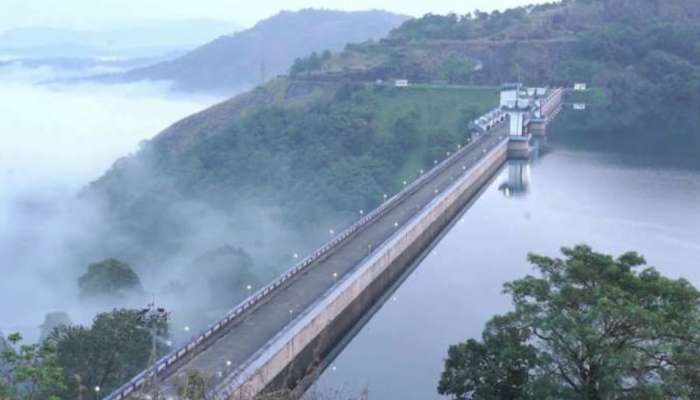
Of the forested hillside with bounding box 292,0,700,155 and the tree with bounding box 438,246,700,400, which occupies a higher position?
the forested hillside with bounding box 292,0,700,155

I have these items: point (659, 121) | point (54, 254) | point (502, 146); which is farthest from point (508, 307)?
point (659, 121)

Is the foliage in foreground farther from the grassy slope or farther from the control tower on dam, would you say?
the grassy slope

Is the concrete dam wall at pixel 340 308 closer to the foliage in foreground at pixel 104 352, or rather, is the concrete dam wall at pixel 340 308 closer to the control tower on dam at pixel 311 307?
the control tower on dam at pixel 311 307

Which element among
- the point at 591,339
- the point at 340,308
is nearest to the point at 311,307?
the point at 340,308

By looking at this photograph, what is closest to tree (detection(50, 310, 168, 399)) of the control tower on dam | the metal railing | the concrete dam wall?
the metal railing

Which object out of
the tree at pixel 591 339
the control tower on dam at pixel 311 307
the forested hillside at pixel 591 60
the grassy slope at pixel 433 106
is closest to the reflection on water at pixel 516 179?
the control tower on dam at pixel 311 307
